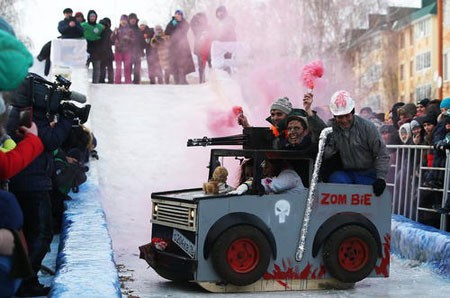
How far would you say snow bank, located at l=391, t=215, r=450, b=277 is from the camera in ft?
31.4

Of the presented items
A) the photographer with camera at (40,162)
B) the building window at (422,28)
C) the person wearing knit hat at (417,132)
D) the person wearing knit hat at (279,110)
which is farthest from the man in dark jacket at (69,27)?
the building window at (422,28)

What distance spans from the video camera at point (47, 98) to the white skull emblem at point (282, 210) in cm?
222

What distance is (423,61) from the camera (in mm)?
68625

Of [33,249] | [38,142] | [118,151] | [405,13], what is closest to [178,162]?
[118,151]

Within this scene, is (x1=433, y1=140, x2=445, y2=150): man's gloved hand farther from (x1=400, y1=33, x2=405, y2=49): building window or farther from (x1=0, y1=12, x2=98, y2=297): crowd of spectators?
(x1=400, y1=33, x2=405, y2=49): building window

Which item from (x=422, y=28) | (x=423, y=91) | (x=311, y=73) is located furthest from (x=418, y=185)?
(x=422, y=28)

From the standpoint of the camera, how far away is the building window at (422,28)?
66.5 metres

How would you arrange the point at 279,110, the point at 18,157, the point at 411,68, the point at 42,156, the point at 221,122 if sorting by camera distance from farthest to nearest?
the point at 411,68, the point at 221,122, the point at 279,110, the point at 42,156, the point at 18,157

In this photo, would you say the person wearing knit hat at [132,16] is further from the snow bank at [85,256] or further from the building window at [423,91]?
the building window at [423,91]

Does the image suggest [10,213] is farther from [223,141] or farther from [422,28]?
[422,28]

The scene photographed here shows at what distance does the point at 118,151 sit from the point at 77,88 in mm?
3385

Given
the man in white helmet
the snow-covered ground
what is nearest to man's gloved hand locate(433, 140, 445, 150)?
the snow-covered ground

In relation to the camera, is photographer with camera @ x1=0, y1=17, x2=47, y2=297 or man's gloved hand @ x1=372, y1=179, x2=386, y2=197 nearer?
photographer with camera @ x1=0, y1=17, x2=47, y2=297

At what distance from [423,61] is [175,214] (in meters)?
62.4
